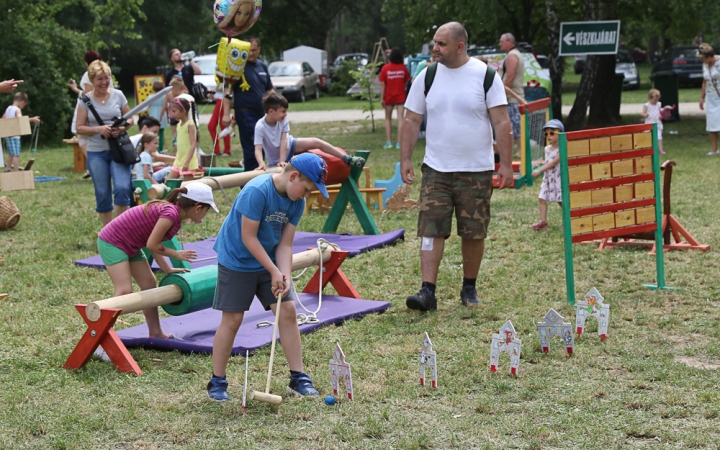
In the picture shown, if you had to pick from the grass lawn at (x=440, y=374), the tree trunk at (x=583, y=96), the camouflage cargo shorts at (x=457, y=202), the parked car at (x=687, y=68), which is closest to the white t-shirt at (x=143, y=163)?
the grass lawn at (x=440, y=374)

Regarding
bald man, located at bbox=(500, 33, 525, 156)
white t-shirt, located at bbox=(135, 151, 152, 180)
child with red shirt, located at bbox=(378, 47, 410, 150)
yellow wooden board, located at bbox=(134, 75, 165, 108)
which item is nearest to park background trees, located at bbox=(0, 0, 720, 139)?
yellow wooden board, located at bbox=(134, 75, 165, 108)

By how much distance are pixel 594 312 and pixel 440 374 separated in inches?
49.9

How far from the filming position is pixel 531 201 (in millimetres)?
11477

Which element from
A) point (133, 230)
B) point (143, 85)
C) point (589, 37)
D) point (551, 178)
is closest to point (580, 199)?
point (551, 178)

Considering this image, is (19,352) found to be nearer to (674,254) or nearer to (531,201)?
(674,254)

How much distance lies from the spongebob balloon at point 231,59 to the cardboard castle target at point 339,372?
5371 mm

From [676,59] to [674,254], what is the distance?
2791 cm

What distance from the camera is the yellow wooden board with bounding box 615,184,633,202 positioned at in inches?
277

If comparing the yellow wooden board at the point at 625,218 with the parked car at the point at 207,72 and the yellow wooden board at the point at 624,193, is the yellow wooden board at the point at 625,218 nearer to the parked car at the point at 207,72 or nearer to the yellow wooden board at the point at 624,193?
the yellow wooden board at the point at 624,193

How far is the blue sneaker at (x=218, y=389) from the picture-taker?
4.74 meters

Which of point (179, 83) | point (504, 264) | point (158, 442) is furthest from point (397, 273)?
point (179, 83)

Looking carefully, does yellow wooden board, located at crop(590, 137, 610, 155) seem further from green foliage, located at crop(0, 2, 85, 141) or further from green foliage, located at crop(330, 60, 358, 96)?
green foliage, located at crop(330, 60, 358, 96)

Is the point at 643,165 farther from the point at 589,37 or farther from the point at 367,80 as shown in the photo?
the point at 367,80

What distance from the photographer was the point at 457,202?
6.62 m
